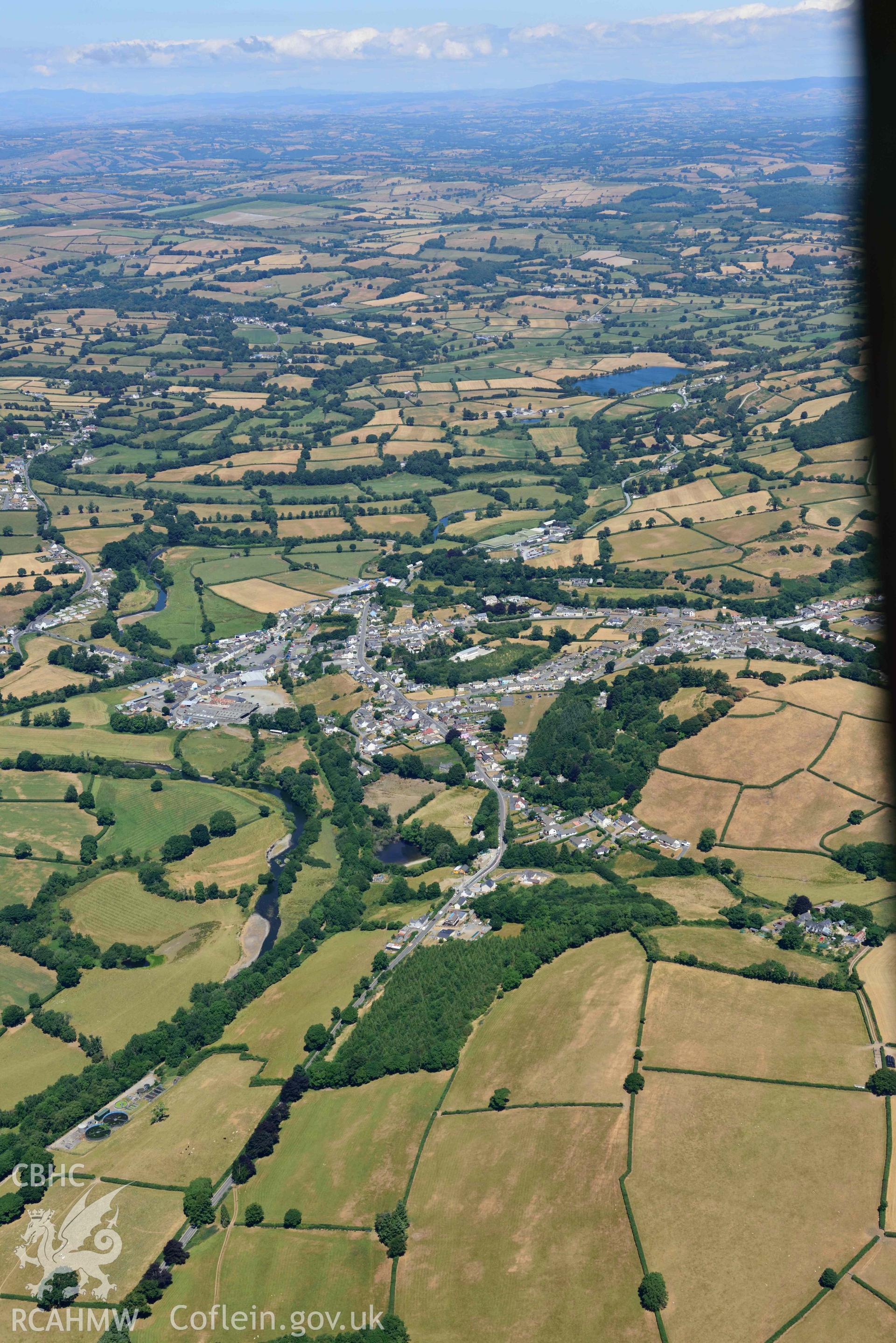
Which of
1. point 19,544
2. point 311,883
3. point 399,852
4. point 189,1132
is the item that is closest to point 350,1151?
point 189,1132

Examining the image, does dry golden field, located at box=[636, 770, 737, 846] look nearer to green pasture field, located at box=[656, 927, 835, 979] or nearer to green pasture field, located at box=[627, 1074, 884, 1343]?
green pasture field, located at box=[656, 927, 835, 979]

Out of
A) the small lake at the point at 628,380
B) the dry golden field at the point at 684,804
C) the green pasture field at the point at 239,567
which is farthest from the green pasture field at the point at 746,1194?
the small lake at the point at 628,380

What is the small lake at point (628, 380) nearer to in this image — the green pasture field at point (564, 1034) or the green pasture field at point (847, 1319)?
the green pasture field at point (564, 1034)

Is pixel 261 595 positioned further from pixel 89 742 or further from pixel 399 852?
pixel 399 852

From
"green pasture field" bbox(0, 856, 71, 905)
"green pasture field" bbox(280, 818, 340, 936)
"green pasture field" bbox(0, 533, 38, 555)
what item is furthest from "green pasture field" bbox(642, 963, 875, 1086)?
"green pasture field" bbox(0, 533, 38, 555)

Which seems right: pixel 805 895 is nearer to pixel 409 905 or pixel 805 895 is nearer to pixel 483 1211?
pixel 409 905

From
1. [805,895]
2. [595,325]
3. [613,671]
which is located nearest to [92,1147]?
[805,895]
